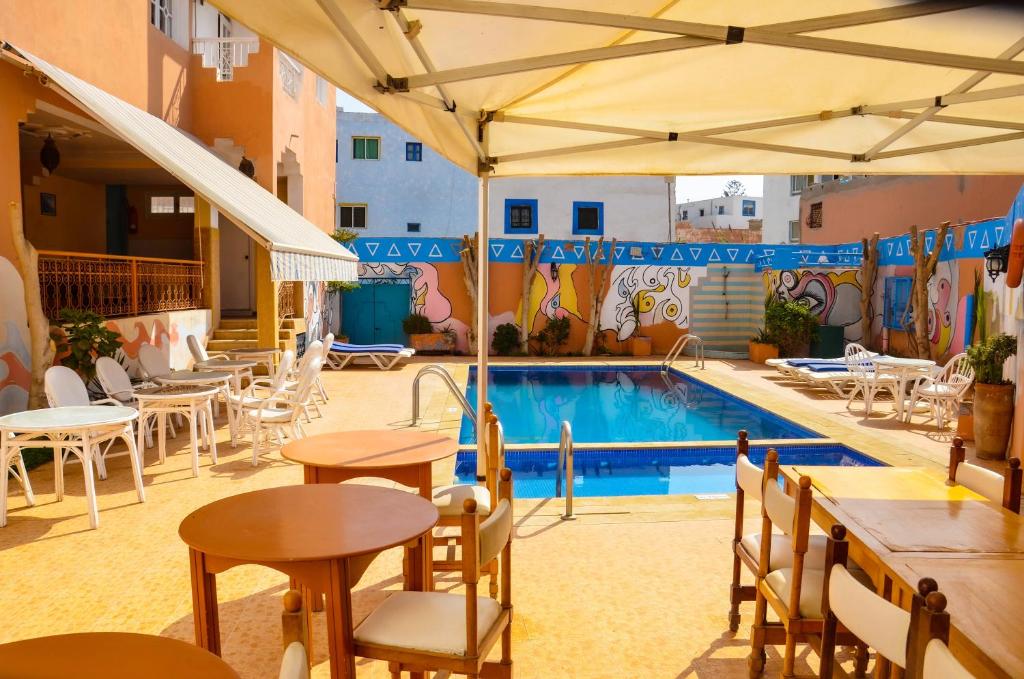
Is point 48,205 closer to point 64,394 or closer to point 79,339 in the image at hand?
point 79,339

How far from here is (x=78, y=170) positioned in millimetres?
13180

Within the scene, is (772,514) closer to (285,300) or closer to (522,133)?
(522,133)

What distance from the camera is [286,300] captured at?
45.5ft

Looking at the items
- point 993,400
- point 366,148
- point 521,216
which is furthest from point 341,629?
point 366,148

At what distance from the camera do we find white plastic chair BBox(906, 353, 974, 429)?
927cm

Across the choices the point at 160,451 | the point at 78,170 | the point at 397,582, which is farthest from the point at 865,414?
the point at 78,170

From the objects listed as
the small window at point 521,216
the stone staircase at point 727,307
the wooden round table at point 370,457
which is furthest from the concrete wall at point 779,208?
the wooden round table at point 370,457

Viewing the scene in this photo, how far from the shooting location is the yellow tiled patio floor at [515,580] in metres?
3.50

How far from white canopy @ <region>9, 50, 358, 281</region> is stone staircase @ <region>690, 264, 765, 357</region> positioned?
11.1m

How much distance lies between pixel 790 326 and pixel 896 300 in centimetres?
226

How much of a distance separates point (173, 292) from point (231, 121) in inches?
122

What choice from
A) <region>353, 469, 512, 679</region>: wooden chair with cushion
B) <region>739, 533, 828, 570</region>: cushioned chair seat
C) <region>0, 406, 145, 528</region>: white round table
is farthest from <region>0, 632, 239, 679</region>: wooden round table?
<region>0, 406, 145, 528</region>: white round table

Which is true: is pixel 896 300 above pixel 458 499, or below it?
above

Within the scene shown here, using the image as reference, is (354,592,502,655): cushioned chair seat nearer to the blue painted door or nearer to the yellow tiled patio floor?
the yellow tiled patio floor
